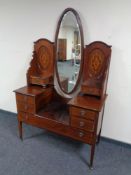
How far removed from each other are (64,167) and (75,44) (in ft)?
4.61

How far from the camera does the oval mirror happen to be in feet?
6.30

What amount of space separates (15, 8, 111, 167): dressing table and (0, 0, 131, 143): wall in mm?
115

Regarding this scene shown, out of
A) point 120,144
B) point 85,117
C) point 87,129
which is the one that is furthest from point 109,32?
point 120,144

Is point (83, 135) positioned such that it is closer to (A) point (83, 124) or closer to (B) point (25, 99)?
(A) point (83, 124)

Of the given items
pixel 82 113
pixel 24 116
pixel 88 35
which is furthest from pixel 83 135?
pixel 88 35

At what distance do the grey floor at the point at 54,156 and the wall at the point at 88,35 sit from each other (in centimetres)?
27

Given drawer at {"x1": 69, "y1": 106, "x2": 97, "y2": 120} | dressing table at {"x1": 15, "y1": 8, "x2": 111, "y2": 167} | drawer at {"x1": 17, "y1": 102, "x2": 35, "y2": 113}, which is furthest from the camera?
drawer at {"x1": 17, "y1": 102, "x2": 35, "y2": 113}

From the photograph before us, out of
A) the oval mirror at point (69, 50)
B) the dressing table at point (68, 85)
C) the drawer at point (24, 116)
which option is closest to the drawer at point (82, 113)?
the dressing table at point (68, 85)

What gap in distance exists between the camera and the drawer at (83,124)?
1641mm

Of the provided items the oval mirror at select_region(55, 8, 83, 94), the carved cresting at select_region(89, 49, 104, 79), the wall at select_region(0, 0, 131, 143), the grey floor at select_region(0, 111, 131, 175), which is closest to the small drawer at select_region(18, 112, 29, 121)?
the grey floor at select_region(0, 111, 131, 175)

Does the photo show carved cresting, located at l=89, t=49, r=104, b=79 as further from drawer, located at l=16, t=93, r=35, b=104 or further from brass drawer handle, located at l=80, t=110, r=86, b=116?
→ drawer, located at l=16, t=93, r=35, b=104

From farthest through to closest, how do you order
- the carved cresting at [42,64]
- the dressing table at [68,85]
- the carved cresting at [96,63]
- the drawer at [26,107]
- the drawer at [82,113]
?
the carved cresting at [42,64], the drawer at [26,107], the carved cresting at [96,63], the dressing table at [68,85], the drawer at [82,113]

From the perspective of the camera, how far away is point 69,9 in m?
1.89

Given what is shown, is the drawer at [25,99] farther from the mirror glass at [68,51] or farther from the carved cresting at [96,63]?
the carved cresting at [96,63]
